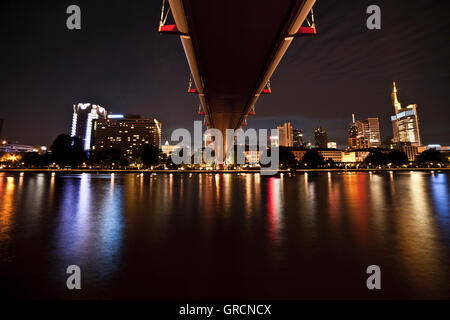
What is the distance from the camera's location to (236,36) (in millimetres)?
14891

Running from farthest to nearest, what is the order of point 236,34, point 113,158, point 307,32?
point 113,158, point 236,34, point 307,32

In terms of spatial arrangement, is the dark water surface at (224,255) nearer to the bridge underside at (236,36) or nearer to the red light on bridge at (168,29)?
the red light on bridge at (168,29)

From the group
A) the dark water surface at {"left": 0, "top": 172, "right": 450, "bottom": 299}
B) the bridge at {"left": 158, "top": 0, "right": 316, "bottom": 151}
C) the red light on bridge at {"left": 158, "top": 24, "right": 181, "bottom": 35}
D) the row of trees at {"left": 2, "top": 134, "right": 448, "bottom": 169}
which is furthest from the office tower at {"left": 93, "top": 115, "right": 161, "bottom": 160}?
the dark water surface at {"left": 0, "top": 172, "right": 450, "bottom": 299}

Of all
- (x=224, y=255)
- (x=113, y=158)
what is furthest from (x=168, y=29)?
(x=113, y=158)

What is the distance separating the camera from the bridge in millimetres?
11641

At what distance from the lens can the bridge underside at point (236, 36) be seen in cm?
1164

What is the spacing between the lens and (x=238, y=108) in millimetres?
33344

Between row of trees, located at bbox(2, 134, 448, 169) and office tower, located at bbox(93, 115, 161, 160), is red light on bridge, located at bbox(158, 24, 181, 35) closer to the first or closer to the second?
row of trees, located at bbox(2, 134, 448, 169)

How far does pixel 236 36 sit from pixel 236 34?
0.31 meters

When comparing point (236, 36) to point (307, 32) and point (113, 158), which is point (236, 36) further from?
point (113, 158)

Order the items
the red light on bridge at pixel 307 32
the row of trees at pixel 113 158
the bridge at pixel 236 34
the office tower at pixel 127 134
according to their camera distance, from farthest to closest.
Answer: the office tower at pixel 127 134 → the row of trees at pixel 113 158 → the red light on bridge at pixel 307 32 → the bridge at pixel 236 34

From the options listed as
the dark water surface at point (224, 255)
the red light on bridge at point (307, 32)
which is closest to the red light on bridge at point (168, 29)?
the red light on bridge at point (307, 32)
